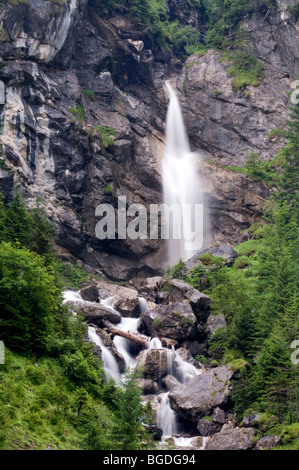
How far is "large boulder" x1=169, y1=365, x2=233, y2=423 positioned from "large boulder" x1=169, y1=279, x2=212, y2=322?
5781 millimetres

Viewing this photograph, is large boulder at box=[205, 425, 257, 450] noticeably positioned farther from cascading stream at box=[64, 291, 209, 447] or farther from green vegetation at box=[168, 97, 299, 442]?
cascading stream at box=[64, 291, 209, 447]

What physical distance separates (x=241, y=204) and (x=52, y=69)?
20799 millimetres

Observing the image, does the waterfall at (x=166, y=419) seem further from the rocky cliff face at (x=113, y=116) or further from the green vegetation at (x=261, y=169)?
the green vegetation at (x=261, y=169)

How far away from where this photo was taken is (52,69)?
135ft

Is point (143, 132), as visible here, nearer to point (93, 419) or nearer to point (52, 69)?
point (52, 69)

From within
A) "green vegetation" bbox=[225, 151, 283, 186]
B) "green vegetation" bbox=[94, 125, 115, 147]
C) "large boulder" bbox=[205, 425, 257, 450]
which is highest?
"green vegetation" bbox=[94, 125, 115, 147]

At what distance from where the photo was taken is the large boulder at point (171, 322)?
89.5ft

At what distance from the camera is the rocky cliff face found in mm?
36781

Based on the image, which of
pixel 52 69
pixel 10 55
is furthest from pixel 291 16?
pixel 10 55

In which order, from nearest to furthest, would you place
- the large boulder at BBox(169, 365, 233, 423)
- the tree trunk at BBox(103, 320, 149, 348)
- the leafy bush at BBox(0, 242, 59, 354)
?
the leafy bush at BBox(0, 242, 59, 354), the large boulder at BBox(169, 365, 233, 423), the tree trunk at BBox(103, 320, 149, 348)

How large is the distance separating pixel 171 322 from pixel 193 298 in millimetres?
2436

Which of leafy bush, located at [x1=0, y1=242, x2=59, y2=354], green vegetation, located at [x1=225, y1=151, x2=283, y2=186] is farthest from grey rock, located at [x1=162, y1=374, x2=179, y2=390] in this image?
green vegetation, located at [x1=225, y1=151, x2=283, y2=186]
